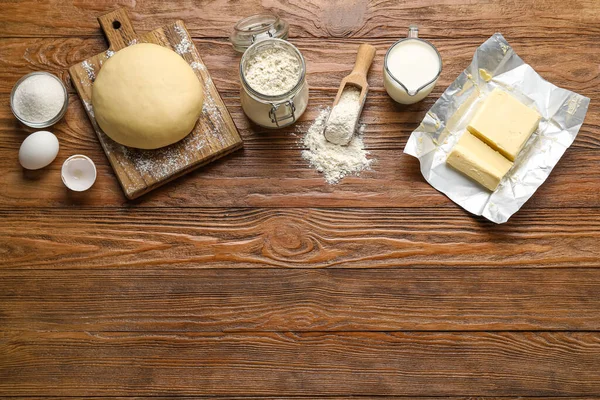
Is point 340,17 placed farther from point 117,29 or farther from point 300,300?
point 300,300

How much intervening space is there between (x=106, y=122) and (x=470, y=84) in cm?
92

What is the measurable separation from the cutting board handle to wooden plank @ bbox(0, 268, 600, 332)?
1.94 feet

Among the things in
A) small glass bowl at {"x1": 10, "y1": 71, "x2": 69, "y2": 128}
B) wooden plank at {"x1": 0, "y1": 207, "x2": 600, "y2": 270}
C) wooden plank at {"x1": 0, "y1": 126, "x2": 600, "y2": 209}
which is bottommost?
wooden plank at {"x1": 0, "y1": 207, "x2": 600, "y2": 270}

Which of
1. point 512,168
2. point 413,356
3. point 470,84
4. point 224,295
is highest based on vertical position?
point 470,84

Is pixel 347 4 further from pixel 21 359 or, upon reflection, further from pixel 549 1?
pixel 21 359

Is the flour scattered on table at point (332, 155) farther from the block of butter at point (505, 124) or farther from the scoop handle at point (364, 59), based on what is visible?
the block of butter at point (505, 124)

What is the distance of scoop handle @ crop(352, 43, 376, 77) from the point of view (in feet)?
4.30

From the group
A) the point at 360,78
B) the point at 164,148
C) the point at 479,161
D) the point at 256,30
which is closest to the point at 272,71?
the point at 256,30

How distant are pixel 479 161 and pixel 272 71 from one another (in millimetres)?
551

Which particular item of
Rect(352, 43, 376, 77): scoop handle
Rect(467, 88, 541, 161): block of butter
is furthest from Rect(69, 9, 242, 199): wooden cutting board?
Rect(467, 88, 541, 161): block of butter

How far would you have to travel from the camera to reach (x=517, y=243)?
4.28 ft

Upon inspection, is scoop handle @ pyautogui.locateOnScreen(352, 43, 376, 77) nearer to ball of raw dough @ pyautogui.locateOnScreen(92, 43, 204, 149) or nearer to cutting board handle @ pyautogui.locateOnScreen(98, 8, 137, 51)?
ball of raw dough @ pyautogui.locateOnScreen(92, 43, 204, 149)

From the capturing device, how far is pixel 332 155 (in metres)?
1.31

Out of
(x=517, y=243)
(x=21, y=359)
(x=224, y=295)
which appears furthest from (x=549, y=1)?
(x=21, y=359)
